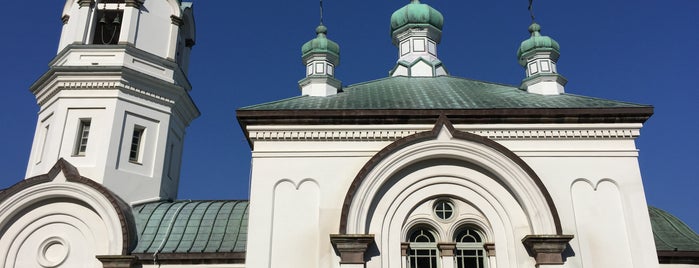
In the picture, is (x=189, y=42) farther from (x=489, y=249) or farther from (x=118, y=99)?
(x=489, y=249)

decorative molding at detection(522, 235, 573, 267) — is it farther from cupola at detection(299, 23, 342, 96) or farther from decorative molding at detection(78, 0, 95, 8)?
decorative molding at detection(78, 0, 95, 8)

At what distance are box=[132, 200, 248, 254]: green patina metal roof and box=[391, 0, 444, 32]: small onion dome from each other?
29.0ft

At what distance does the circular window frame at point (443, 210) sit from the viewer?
12219 mm

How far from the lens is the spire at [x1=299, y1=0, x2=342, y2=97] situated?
15234mm

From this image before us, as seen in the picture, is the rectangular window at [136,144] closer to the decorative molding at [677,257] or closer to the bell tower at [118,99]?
the bell tower at [118,99]

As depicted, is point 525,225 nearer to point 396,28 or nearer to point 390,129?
point 390,129

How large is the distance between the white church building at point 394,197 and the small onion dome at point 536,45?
0.90 metres

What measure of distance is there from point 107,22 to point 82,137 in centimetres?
396

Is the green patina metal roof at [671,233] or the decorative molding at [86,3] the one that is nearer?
the green patina metal roof at [671,233]

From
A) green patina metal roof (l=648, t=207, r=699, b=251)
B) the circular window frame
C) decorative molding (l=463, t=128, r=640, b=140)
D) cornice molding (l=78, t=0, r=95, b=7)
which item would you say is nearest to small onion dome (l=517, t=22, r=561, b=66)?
decorative molding (l=463, t=128, r=640, b=140)

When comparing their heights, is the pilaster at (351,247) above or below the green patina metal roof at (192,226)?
below

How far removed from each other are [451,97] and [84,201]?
9.00m

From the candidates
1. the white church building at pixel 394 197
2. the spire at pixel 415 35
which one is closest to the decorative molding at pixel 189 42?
the white church building at pixel 394 197

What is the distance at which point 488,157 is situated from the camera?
12258 millimetres
